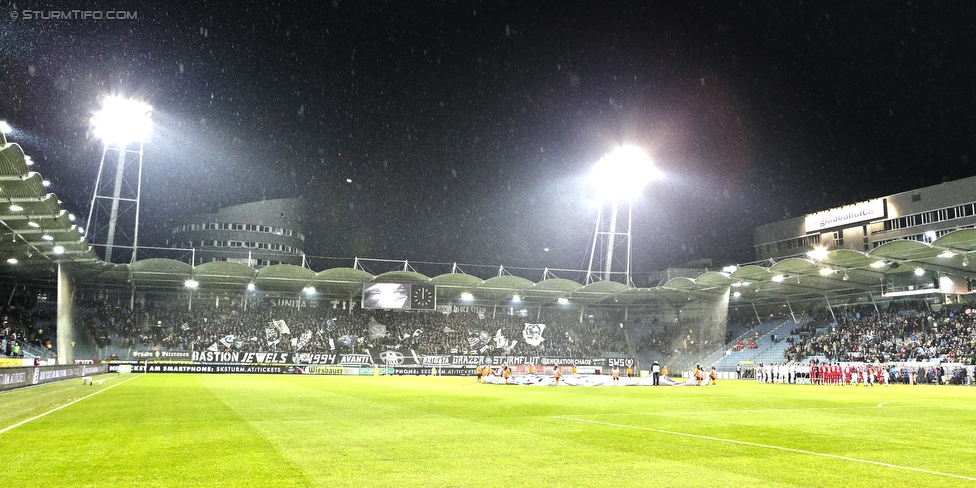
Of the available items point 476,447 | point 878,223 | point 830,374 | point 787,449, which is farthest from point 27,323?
point 878,223

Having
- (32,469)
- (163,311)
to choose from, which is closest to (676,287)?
(163,311)

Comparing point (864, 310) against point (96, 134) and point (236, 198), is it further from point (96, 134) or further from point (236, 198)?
point (236, 198)

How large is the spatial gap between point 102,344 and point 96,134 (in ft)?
54.9

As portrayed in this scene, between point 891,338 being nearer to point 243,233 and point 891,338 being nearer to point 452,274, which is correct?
point 452,274

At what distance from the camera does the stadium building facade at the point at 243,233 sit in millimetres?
85500

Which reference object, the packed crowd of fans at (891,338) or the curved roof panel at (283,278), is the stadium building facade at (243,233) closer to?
the curved roof panel at (283,278)

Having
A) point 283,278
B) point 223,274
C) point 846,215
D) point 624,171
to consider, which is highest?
point 624,171

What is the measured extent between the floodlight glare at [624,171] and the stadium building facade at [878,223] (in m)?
22.9

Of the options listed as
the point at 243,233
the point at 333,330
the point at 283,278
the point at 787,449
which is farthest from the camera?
the point at 243,233

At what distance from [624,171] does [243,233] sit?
54806 millimetres

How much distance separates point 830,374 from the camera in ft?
141

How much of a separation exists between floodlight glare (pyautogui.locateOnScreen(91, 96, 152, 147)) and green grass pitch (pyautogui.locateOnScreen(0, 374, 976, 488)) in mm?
33815

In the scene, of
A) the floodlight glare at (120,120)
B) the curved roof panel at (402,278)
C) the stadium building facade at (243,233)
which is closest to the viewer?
the floodlight glare at (120,120)

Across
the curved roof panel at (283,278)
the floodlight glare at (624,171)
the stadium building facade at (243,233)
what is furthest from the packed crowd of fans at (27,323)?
the floodlight glare at (624,171)
